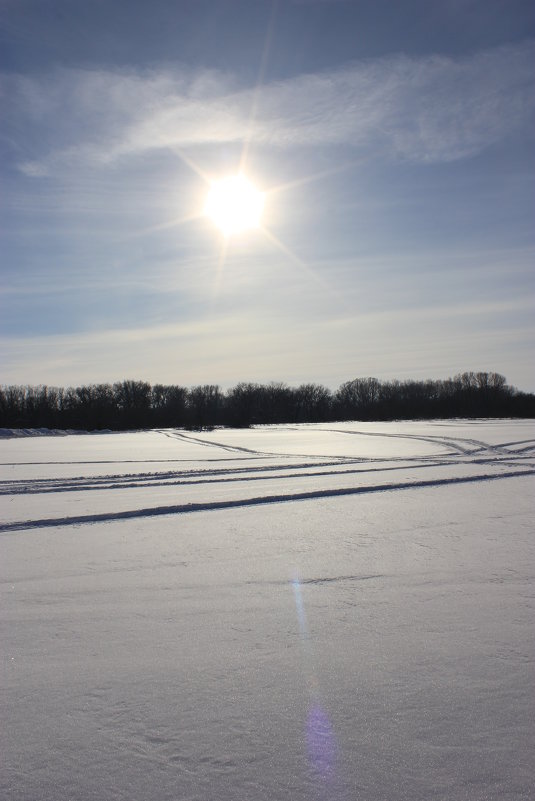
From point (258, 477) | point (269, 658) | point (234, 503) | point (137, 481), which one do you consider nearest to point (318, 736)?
point (269, 658)

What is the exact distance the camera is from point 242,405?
260 ft

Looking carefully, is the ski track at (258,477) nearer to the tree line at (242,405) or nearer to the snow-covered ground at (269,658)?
the snow-covered ground at (269,658)

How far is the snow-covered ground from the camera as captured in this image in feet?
7.61

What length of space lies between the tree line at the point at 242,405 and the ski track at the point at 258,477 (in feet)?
150

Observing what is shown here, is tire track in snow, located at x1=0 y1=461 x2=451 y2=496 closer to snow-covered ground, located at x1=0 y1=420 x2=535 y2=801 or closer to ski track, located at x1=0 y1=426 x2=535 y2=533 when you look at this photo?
ski track, located at x1=0 y1=426 x2=535 y2=533

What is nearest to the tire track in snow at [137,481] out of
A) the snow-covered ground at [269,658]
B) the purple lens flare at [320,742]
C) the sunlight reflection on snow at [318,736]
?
the snow-covered ground at [269,658]

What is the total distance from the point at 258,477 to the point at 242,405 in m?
67.5

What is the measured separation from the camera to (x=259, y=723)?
8.66 ft

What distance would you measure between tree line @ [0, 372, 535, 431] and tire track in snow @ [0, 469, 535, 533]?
50.9m

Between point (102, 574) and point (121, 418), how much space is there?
6286 cm

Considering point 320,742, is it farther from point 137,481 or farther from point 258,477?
point 137,481

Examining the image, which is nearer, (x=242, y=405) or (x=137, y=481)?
(x=137, y=481)

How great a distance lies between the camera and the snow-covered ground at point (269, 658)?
232cm

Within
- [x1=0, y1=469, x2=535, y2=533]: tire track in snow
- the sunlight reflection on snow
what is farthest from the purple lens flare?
[x1=0, y1=469, x2=535, y2=533]: tire track in snow
